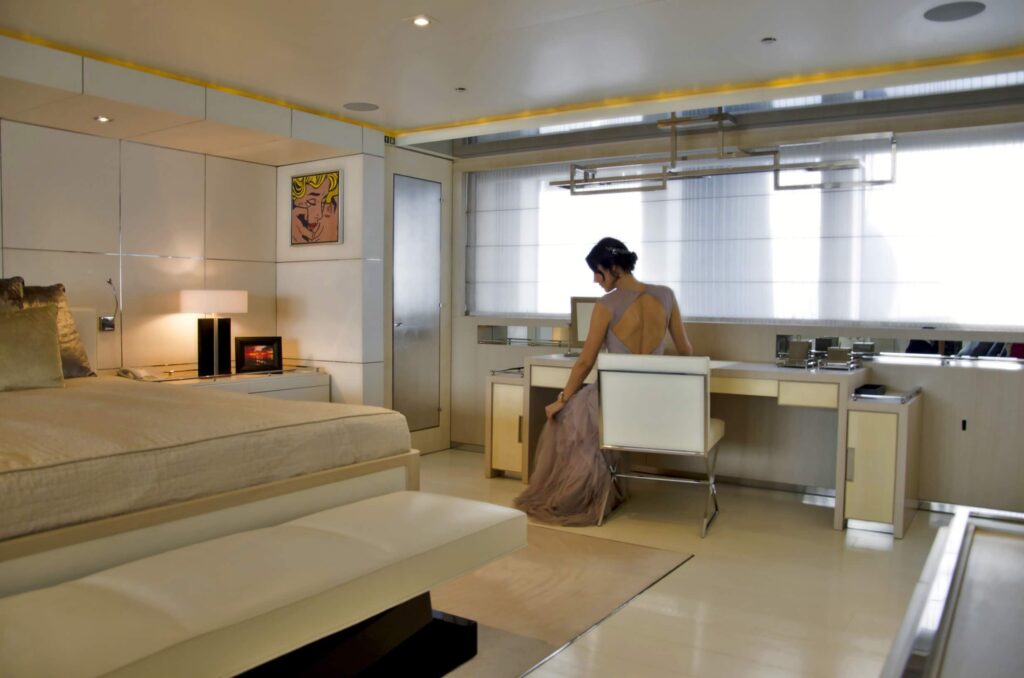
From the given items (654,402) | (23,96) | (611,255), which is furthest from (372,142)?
(654,402)

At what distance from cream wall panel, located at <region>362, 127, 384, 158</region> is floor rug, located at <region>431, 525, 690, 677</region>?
2.93 m

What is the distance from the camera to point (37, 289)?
419cm

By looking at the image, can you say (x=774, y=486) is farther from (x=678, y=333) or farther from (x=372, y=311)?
(x=372, y=311)

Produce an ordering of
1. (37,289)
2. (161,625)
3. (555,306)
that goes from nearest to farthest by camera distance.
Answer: (161,625) < (37,289) < (555,306)

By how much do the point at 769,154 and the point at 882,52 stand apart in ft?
3.73

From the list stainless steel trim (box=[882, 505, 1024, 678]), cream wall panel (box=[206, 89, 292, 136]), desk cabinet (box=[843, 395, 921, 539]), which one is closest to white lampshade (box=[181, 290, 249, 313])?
cream wall panel (box=[206, 89, 292, 136])

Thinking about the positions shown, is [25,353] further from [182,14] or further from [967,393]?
[967,393]

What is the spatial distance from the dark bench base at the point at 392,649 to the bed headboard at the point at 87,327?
291 cm

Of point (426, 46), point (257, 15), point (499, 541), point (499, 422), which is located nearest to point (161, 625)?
point (499, 541)

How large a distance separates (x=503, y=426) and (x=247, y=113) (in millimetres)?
2529

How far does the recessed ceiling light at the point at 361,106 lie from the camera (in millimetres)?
5016

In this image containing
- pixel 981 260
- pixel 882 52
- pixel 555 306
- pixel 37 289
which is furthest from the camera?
pixel 555 306

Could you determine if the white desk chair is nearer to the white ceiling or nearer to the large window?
the large window

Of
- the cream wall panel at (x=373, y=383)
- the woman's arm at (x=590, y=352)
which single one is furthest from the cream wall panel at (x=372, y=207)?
the woman's arm at (x=590, y=352)
